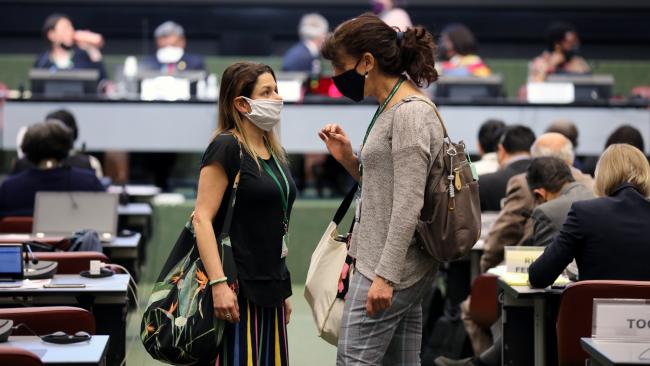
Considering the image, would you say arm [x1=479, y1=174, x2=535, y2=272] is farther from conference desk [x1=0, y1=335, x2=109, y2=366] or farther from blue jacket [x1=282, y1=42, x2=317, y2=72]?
blue jacket [x1=282, y1=42, x2=317, y2=72]

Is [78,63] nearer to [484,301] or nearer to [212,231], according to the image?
[484,301]

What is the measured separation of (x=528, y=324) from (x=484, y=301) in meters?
0.76

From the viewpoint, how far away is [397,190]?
3.15m

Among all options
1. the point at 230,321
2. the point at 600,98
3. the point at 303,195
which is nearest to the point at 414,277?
the point at 230,321

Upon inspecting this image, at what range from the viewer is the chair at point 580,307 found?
3.85 meters

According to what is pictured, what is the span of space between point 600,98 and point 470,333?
154 inches

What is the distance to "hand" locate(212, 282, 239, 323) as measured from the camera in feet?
10.7

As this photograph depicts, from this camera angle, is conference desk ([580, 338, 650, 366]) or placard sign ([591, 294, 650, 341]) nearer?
conference desk ([580, 338, 650, 366])

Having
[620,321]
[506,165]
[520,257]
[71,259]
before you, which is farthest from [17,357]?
[506,165]

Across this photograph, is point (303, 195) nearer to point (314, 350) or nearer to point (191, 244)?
point (314, 350)

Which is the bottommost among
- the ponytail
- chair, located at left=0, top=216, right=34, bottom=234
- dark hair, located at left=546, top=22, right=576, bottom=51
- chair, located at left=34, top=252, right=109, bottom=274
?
chair, located at left=34, top=252, right=109, bottom=274

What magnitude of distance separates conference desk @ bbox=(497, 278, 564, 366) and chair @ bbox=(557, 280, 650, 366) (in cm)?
24

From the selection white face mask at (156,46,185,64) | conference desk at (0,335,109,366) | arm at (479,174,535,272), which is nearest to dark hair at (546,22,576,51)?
white face mask at (156,46,185,64)

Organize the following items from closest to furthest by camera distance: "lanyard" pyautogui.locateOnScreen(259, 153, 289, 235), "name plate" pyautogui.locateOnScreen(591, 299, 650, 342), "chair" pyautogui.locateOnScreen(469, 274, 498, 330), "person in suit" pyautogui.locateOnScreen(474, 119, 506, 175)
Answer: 1. "name plate" pyautogui.locateOnScreen(591, 299, 650, 342)
2. "lanyard" pyautogui.locateOnScreen(259, 153, 289, 235)
3. "chair" pyautogui.locateOnScreen(469, 274, 498, 330)
4. "person in suit" pyautogui.locateOnScreen(474, 119, 506, 175)
